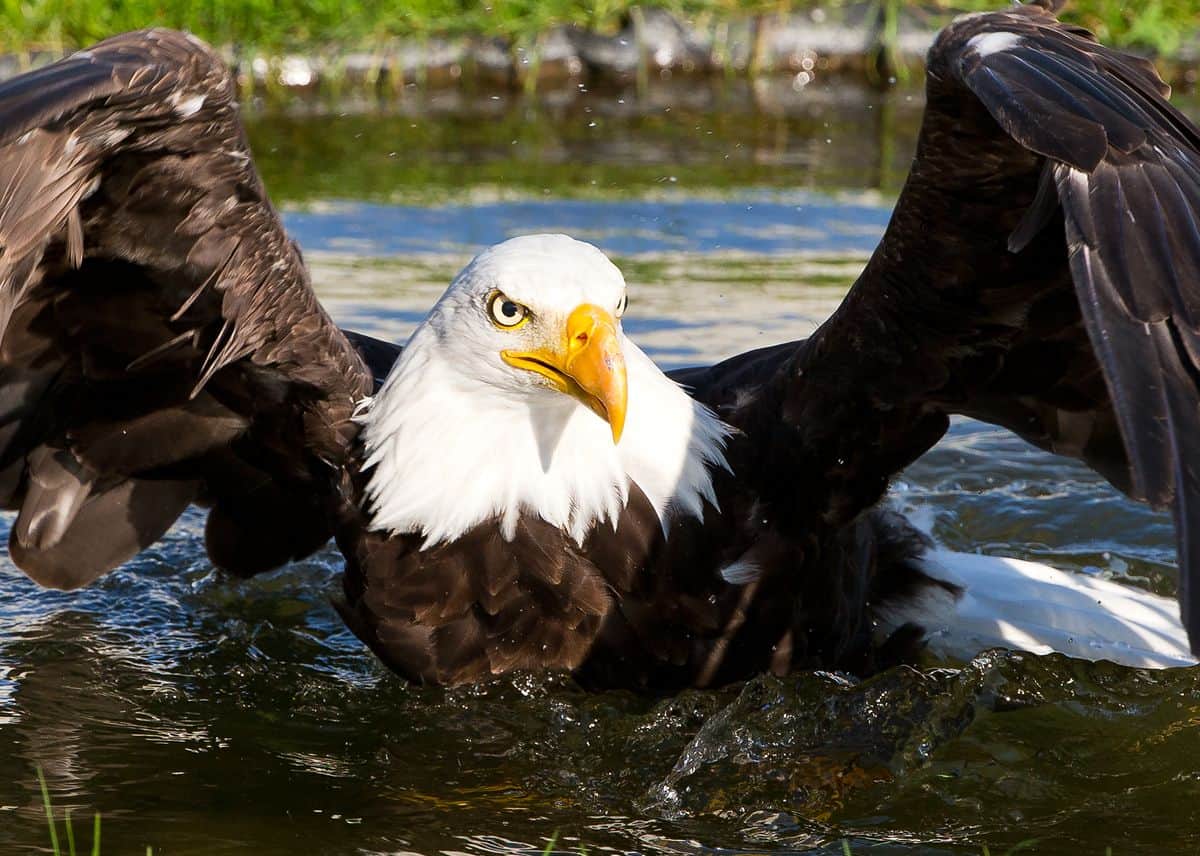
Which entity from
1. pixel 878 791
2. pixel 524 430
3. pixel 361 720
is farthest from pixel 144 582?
pixel 878 791

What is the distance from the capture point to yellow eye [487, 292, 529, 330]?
173 inches

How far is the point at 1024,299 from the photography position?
4.32m

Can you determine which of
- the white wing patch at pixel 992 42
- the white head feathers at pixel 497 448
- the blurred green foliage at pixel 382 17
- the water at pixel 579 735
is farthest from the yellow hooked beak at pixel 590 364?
the blurred green foliage at pixel 382 17

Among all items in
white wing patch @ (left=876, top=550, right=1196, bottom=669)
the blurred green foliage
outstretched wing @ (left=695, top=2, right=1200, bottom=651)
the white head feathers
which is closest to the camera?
outstretched wing @ (left=695, top=2, right=1200, bottom=651)

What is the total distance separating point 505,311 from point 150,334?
987 mm

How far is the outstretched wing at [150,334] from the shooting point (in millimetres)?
3990

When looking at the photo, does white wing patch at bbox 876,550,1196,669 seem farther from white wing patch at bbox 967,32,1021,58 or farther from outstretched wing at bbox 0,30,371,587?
white wing patch at bbox 967,32,1021,58

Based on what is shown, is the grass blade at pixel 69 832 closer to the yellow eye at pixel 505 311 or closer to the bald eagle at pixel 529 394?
the bald eagle at pixel 529 394

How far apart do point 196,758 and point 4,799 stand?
0.46 meters

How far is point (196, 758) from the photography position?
4570mm

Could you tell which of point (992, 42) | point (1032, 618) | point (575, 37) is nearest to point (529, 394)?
point (992, 42)

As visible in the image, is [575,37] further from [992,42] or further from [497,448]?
[992,42]

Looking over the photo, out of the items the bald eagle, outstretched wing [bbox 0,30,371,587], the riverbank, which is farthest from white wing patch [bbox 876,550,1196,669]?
the riverbank

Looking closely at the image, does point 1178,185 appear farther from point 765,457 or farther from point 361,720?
point 361,720
